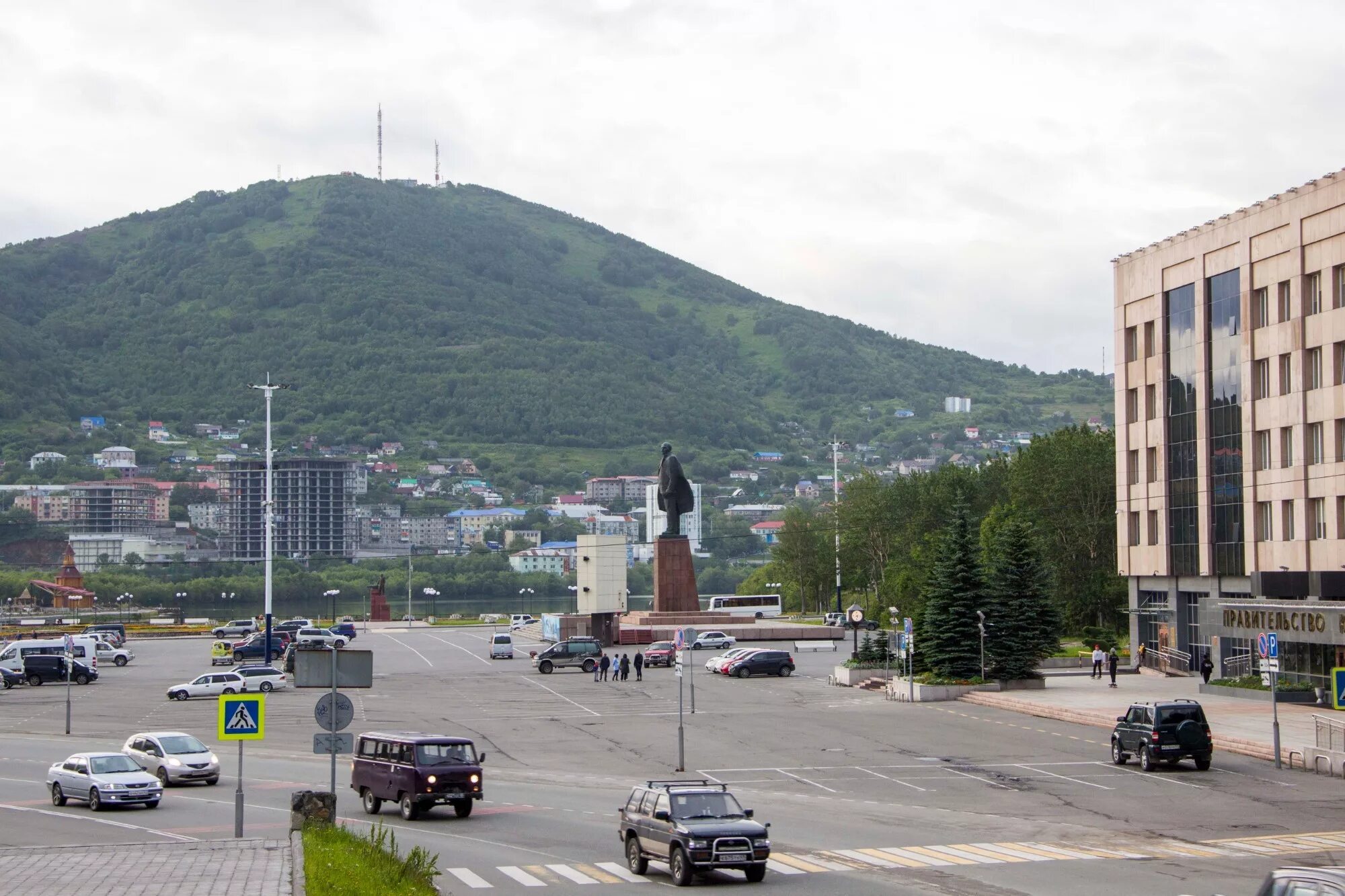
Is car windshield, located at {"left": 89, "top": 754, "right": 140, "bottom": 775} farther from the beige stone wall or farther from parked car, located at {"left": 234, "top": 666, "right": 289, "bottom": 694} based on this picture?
the beige stone wall

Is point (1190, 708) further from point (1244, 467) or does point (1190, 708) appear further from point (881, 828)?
point (1244, 467)

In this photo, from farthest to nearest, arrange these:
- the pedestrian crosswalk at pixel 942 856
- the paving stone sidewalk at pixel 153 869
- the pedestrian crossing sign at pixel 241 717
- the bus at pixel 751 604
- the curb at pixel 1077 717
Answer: the bus at pixel 751 604 < the curb at pixel 1077 717 < the pedestrian crossing sign at pixel 241 717 < the pedestrian crosswalk at pixel 942 856 < the paving stone sidewalk at pixel 153 869

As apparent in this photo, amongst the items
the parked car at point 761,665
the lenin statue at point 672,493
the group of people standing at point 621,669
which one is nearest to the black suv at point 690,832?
the group of people standing at point 621,669

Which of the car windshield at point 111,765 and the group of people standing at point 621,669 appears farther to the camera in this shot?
the group of people standing at point 621,669

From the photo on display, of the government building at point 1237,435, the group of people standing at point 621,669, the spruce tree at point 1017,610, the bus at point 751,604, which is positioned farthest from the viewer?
the bus at point 751,604

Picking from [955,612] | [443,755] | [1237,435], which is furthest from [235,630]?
[443,755]

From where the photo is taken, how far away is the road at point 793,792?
74.6 ft

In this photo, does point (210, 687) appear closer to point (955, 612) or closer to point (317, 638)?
point (317, 638)

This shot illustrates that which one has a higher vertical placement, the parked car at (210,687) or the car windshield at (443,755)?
the car windshield at (443,755)

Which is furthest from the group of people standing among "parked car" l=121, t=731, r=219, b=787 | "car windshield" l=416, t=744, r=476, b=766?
"car windshield" l=416, t=744, r=476, b=766

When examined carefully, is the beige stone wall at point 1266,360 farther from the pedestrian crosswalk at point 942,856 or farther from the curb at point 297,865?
the curb at point 297,865

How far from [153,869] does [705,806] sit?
7.69 meters

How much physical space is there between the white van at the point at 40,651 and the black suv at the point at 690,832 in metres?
48.3

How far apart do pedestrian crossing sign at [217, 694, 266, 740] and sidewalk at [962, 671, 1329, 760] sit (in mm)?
23825
